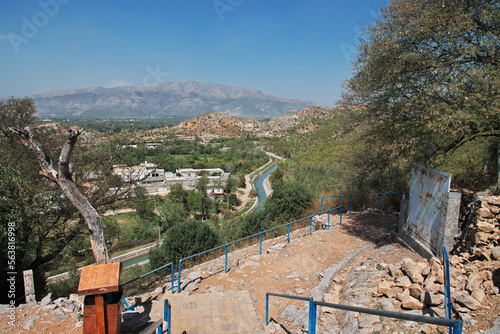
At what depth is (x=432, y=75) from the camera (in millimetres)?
8805

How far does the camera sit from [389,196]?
14.2 m

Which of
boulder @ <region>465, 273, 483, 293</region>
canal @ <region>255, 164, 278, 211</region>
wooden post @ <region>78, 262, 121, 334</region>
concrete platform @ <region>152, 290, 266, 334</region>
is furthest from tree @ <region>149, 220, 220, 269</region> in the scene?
→ canal @ <region>255, 164, 278, 211</region>

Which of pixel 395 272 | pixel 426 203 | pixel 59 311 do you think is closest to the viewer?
pixel 395 272

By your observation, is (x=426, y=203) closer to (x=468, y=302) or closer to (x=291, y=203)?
(x=468, y=302)

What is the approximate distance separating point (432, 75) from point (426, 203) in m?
4.16

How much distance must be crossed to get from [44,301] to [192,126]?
156m

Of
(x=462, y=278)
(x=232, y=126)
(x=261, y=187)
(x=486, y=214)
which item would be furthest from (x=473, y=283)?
(x=232, y=126)

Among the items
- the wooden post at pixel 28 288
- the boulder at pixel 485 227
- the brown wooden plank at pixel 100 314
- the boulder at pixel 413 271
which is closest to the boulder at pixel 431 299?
the boulder at pixel 413 271

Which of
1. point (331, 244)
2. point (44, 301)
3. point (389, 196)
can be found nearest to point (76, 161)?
point (44, 301)

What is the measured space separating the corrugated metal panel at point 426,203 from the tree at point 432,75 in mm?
1352

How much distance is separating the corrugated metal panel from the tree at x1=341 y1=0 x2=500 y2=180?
4.43ft

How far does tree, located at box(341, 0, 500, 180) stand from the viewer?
7.80m

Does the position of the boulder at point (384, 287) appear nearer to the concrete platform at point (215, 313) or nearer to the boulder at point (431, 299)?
the boulder at point (431, 299)

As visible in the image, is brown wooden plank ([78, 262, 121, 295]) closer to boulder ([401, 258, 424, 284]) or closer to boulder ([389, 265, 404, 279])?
boulder ([401, 258, 424, 284])
